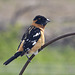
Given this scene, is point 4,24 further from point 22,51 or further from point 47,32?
point 22,51

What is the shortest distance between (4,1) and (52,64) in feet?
33.7

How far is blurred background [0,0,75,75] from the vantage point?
41.0ft

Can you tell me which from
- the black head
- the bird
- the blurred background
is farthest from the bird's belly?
the blurred background

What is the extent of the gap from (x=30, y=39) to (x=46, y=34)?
10.8 meters

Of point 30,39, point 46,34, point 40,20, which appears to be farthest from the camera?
→ point 46,34

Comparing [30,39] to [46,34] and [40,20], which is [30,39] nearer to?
[40,20]

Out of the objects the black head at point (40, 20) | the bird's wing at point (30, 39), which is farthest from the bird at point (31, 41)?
the black head at point (40, 20)

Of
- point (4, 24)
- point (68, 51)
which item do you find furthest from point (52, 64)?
point (4, 24)

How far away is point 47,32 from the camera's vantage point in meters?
16.6

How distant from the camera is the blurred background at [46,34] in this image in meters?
12.5

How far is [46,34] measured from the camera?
16328 millimetres

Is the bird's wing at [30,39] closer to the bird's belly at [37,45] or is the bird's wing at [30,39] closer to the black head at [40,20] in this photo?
the bird's belly at [37,45]

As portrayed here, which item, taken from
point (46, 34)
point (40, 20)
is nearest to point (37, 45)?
point (40, 20)

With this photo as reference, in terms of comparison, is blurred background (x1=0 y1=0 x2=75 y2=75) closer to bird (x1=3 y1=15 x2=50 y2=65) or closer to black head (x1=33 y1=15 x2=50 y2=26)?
black head (x1=33 y1=15 x2=50 y2=26)
